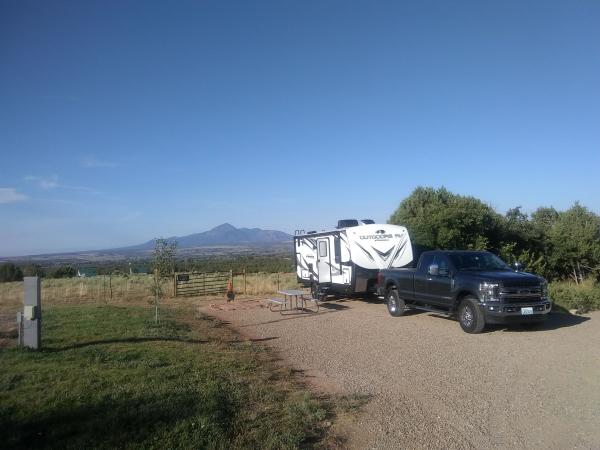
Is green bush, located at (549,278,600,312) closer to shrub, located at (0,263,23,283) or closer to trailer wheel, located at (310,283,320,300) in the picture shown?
trailer wheel, located at (310,283,320,300)

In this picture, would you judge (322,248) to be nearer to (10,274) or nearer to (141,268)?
(141,268)

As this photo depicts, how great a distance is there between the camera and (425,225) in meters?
21.3

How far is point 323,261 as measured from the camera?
1855 cm

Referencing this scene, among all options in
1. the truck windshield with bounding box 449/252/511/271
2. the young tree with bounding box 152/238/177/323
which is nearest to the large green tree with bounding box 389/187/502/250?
the truck windshield with bounding box 449/252/511/271

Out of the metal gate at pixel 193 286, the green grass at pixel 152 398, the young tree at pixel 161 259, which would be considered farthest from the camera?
the metal gate at pixel 193 286

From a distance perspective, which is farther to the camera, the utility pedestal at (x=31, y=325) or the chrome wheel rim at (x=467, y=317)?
the chrome wheel rim at (x=467, y=317)

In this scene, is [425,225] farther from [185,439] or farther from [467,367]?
[185,439]

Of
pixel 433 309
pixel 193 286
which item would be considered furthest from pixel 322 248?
pixel 193 286

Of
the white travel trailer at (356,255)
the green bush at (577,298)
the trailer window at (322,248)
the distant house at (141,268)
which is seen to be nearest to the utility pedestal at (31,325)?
the distant house at (141,268)

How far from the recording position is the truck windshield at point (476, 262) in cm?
1176

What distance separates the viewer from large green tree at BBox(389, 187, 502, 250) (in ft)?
69.1

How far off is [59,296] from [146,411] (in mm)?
20185

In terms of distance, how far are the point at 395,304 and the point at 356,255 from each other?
10.4ft

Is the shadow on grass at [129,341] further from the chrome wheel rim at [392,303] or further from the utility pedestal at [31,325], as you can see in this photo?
the chrome wheel rim at [392,303]
